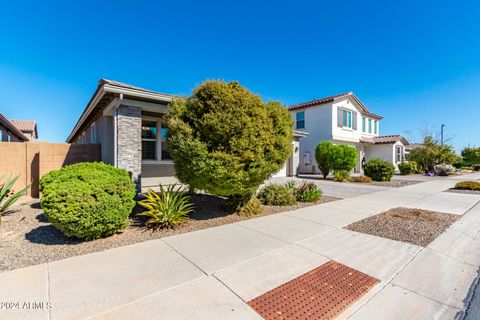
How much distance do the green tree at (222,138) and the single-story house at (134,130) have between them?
223 cm

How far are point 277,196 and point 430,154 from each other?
955 inches

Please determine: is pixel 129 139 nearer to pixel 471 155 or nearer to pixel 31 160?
pixel 31 160

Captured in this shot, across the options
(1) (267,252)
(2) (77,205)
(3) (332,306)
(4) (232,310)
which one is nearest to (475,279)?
(3) (332,306)

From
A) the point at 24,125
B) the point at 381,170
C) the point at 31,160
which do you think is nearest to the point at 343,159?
the point at 381,170

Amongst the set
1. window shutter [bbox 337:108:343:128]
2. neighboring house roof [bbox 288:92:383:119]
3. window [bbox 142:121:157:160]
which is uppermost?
neighboring house roof [bbox 288:92:383:119]

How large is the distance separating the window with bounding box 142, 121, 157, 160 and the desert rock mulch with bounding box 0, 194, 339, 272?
12.2 feet

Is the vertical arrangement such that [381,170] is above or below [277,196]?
above

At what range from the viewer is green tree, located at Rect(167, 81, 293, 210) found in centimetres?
565

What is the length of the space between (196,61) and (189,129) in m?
10.9

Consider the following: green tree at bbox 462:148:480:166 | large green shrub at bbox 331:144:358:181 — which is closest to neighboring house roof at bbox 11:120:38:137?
large green shrub at bbox 331:144:358:181

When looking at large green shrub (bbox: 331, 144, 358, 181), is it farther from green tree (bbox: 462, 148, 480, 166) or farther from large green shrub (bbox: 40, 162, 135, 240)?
green tree (bbox: 462, 148, 480, 166)

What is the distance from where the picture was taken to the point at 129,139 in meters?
7.70

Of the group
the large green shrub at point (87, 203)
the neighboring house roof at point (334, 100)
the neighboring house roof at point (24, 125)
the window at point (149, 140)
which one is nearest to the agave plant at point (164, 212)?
the large green shrub at point (87, 203)

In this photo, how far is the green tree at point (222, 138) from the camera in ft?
18.5
